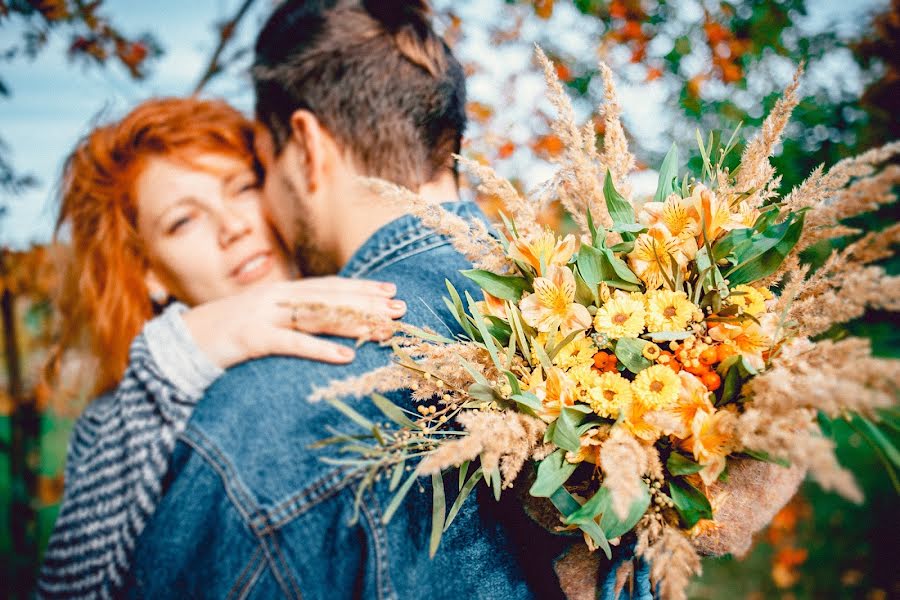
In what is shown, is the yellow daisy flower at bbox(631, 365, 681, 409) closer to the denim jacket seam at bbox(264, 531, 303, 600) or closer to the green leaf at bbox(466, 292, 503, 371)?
the green leaf at bbox(466, 292, 503, 371)

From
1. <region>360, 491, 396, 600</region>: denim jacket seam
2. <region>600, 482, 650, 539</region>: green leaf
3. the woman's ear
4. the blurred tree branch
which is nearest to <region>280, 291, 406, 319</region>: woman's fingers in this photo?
<region>360, 491, 396, 600</region>: denim jacket seam

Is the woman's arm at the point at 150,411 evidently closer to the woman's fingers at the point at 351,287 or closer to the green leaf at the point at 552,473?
the woman's fingers at the point at 351,287

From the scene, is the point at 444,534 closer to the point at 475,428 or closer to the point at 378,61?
the point at 475,428

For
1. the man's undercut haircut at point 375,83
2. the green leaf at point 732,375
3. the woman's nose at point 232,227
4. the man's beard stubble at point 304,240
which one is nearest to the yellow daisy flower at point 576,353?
the green leaf at point 732,375

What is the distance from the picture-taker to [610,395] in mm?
908

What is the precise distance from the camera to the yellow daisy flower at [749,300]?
910 millimetres

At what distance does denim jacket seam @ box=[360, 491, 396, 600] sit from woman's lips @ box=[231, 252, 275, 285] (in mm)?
1434

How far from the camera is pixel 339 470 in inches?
49.8

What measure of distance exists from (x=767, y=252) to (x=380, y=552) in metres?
0.99

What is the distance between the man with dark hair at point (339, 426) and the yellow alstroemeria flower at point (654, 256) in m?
0.48

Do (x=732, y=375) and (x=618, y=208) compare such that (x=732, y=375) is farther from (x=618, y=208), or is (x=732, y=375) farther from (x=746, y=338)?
(x=618, y=208)

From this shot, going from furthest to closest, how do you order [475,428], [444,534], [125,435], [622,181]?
[125,435] → [444,534] → [622,181] → [475,428]

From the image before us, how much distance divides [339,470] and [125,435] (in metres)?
0.78

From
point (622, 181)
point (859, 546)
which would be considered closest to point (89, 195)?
point (622, 181)
